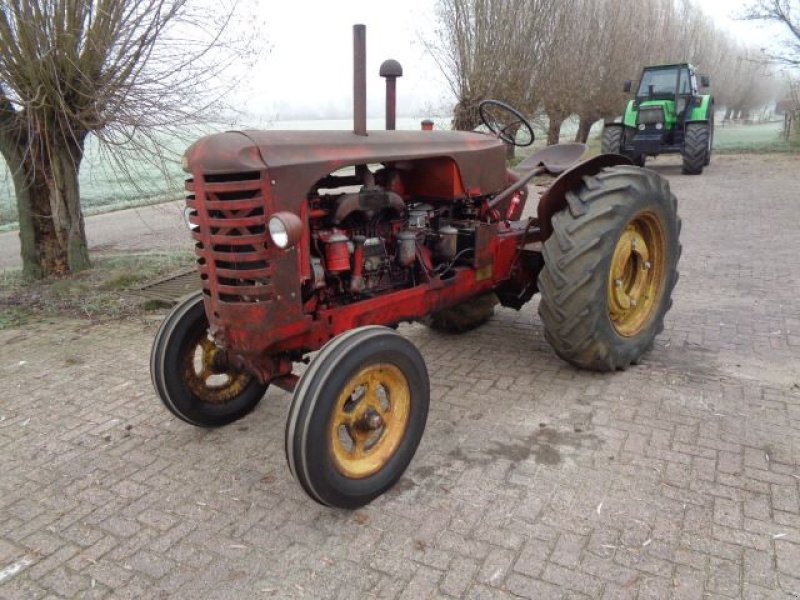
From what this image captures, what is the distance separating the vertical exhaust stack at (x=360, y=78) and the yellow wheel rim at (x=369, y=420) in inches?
Answer: 45.3

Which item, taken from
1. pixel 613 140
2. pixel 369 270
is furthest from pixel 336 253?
pixel 613 140

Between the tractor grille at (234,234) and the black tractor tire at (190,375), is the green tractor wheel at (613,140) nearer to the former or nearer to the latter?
the black tractor tire at (190,375)

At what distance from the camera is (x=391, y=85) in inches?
138

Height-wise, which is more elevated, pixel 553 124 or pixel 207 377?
pixel 553 124

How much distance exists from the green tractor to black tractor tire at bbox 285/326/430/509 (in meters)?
12.6

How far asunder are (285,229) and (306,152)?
0.42 m

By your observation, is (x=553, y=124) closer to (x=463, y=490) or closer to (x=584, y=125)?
(x=584, y=125)

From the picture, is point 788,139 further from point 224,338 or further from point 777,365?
point 224,338

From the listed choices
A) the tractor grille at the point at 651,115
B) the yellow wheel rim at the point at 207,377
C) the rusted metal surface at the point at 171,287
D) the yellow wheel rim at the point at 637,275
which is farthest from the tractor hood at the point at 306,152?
the tractor grille at the point at 651,115

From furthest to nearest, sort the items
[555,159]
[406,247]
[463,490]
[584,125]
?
[584,125], [555,159], [406,247], [463,490]

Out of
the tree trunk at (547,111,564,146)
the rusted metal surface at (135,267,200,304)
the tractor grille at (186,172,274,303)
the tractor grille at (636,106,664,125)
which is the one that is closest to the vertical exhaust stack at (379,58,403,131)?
the tractor grille at (186,172,274,303)

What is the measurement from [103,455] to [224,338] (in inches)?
37.9

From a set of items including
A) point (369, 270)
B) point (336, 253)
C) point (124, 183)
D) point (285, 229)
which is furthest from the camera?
point (124, 183)

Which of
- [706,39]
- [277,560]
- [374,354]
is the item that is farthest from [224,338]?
[706,39]
